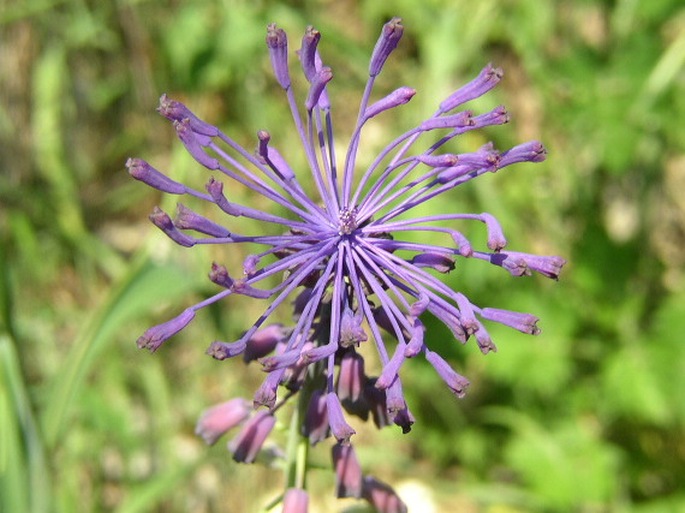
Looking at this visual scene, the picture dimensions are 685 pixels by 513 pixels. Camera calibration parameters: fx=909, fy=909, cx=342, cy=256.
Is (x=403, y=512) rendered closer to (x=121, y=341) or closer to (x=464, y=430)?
(x=464, y=430)

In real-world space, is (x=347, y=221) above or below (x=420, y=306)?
above

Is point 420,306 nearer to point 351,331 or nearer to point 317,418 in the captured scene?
point 351,331

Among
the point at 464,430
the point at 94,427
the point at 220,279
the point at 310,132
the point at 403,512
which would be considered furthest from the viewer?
the point at 464,430

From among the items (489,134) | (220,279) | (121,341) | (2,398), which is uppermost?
(489,134)

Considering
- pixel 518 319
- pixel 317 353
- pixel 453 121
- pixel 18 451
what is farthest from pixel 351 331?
pixel 18 451

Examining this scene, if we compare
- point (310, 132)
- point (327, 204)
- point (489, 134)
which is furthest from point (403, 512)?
point (489, 134)

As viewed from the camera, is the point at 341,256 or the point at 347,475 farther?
the point at 347,475

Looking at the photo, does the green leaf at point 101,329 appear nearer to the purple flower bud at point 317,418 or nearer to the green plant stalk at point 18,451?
the green plant stalk at point 18,451
